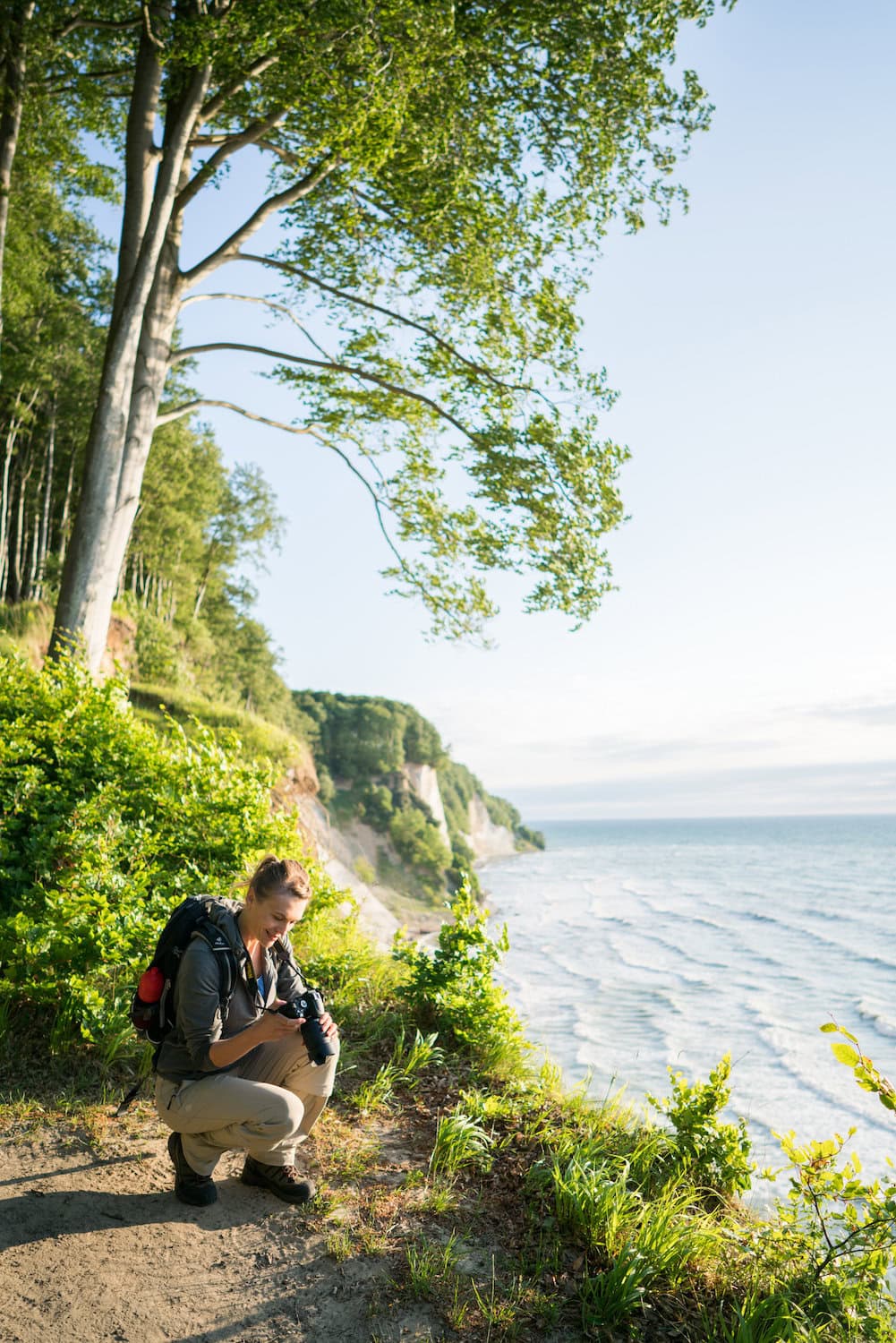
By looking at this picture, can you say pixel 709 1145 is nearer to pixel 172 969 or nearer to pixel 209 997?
pixel 209 997

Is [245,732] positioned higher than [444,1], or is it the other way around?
[444,1]

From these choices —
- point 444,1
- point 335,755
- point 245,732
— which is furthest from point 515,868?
point 444,1

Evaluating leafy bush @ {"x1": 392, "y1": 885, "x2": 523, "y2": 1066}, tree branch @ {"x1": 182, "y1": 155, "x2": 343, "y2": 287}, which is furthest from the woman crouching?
tree branch @ {"x1": 182, "y1": 155, "x2": 343, "y2": 287}

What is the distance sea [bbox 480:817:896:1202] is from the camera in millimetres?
13477

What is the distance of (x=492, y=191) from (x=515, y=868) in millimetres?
83580

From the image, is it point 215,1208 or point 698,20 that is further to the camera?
point 698,20

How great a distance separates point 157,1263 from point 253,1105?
640mm

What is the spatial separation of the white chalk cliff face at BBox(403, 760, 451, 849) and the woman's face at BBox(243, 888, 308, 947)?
70679 millimetres

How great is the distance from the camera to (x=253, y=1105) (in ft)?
11.8

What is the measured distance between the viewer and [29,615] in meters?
12.2

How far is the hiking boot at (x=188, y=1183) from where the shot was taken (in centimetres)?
376

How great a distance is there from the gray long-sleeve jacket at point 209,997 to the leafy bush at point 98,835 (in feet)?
3.67

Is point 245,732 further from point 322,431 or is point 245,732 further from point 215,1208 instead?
point 215,1208

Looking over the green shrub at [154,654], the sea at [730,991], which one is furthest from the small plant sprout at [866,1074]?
the green shrub at [154,654]
